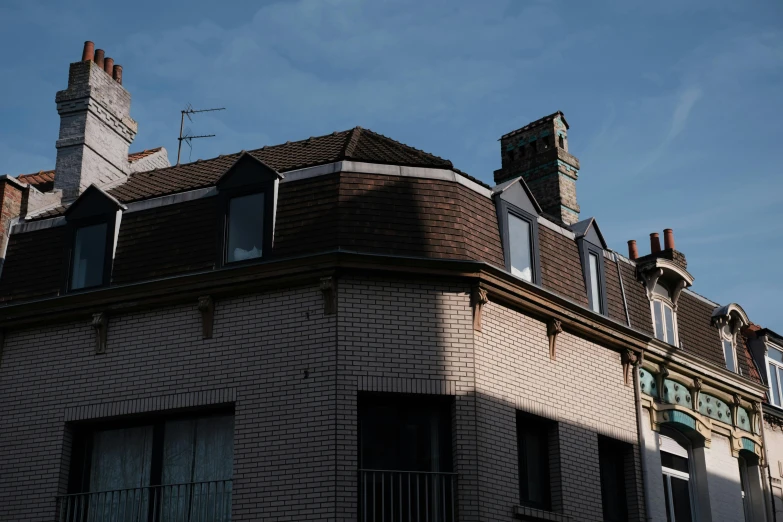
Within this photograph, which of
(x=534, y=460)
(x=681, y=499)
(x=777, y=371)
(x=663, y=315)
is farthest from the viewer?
(x=777, y=371)

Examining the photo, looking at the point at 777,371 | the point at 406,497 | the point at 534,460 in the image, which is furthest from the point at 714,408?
the point at 406,497

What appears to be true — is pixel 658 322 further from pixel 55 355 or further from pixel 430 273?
pixel 55 355

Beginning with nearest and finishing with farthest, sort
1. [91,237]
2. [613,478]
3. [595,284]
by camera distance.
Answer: [91,237]
[613,478]
[595,284]

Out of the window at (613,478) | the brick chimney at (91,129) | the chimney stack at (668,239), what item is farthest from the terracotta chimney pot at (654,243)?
the brick chimney at (91,129)

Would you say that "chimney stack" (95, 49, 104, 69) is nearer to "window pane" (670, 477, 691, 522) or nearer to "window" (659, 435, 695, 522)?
"window" (659, 435, 695, 522)

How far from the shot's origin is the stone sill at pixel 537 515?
56.1ft

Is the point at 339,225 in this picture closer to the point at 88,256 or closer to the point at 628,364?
the point at 88,256

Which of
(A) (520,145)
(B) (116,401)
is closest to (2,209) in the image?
(B) (116,401)

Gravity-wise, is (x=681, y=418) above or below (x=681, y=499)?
above

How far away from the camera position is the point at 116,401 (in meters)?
18.0

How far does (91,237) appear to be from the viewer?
1950 cm

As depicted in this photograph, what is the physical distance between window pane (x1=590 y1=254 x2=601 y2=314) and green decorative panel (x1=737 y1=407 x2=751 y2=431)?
541 cm

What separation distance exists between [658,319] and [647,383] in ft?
6.03

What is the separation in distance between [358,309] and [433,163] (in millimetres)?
3419
